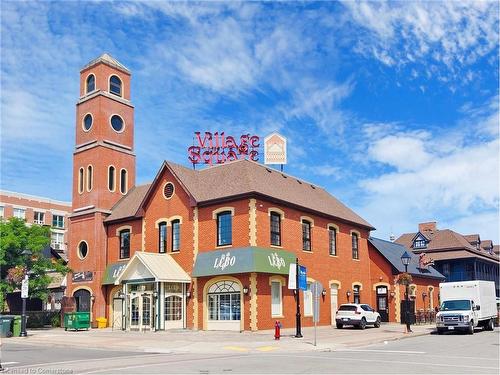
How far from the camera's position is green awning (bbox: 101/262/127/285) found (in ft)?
130

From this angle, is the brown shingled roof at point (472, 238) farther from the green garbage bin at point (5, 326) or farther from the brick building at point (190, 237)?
the green garbage bin at point (5, 326)

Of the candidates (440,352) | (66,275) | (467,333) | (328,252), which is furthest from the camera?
(66,275)

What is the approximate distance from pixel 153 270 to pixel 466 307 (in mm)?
17564

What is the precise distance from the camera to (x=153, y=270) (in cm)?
3378

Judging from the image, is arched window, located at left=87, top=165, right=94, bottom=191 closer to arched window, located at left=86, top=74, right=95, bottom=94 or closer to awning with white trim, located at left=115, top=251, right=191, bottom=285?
arched window, located at left=86, top=74, right=95, bottom=94

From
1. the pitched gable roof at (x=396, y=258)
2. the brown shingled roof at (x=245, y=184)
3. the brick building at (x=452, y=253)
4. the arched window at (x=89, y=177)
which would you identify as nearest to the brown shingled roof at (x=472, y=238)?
the brick building at (x=452, y=253)

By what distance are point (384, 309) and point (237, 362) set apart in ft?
94.5

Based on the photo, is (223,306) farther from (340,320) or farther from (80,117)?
(80,117)

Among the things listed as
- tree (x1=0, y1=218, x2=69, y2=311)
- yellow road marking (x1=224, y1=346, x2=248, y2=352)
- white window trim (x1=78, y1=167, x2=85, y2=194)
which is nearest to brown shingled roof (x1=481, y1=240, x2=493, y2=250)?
white window trim (x1=78, y1=167, x2=85, y2=194)

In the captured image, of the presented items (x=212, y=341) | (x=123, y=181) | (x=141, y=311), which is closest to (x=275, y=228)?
(x=141, y=311)

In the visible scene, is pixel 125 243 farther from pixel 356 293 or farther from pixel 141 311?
pixel 356 293

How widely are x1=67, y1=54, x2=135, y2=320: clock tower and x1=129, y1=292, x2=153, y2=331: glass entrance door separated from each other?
18.8 ft

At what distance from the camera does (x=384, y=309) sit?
148 ft

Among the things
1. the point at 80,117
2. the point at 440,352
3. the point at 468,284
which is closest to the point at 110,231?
the point at 80,117
